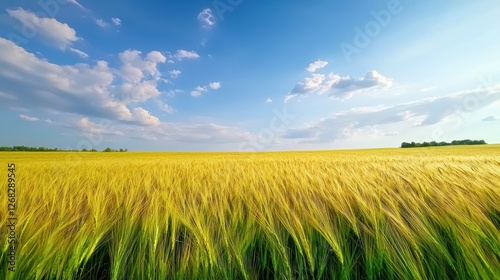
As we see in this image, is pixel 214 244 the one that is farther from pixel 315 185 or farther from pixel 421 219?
pixel 421 219

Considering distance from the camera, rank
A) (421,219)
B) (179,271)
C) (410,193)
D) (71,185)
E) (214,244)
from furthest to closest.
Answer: (71,185) < (410,193) < (421,219) < (214,244) < (179,271)

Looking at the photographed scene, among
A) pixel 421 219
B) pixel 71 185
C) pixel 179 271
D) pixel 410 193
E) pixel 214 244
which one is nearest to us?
pixel 179 271

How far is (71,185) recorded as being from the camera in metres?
1.63

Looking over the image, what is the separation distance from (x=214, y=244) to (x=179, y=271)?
174mm

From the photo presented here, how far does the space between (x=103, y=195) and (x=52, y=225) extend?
0.86ft

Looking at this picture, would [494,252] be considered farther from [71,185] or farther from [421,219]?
[71,185]

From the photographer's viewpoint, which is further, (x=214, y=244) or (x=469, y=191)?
(x=469, y=191)

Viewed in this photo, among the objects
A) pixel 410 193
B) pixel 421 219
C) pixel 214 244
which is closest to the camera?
pixel 214 244

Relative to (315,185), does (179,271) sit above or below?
below

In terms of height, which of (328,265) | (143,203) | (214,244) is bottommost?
(328,265)

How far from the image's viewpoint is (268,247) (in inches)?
42.1

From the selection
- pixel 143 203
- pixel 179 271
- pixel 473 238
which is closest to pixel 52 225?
pixel 143 203

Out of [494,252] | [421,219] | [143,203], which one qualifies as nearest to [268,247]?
[143,203]

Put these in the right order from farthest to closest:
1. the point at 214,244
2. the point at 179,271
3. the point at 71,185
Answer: the point at 71,185 < the point at 214,244 < the point at 179,271
